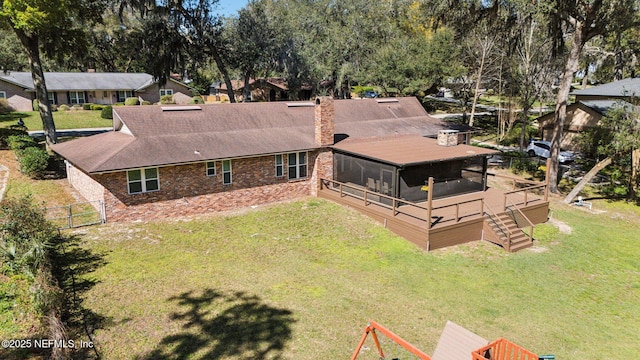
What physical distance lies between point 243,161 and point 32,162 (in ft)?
36.3

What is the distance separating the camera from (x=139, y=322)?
1027 cm

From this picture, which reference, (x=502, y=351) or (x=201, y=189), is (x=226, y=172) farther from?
(x=502, y=351)

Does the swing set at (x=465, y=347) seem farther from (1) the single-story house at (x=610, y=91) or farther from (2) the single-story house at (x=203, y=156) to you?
(1) the single-story house at (x=610, y=91)

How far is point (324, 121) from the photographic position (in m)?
20.9

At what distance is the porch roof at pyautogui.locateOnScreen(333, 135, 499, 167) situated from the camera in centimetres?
1826

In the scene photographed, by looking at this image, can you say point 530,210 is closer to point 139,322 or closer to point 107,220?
point 139,322

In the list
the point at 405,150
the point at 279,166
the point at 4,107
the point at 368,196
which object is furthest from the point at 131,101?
the point at 405,150

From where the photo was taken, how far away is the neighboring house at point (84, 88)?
140ft

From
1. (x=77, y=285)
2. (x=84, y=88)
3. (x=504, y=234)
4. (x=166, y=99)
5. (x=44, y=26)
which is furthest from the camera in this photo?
(x=166, y=99)

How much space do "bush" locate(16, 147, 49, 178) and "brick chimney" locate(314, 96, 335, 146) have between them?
1404 cm

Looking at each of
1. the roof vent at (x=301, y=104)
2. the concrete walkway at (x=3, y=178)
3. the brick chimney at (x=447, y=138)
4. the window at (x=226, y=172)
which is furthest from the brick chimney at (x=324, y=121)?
the concrete walkway at (x=3, y=178)

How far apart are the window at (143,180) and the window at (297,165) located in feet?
20.7

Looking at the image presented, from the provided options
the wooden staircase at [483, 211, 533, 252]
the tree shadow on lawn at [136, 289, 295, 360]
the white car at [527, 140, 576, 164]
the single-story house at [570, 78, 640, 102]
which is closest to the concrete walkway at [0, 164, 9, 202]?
the tree shadow on lawn at [136, 289, 295, 360]

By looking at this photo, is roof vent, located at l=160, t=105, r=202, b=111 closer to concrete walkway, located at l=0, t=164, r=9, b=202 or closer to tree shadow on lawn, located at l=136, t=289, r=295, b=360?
concrete walkway, located at l=0, t=164, r=9, b=202
